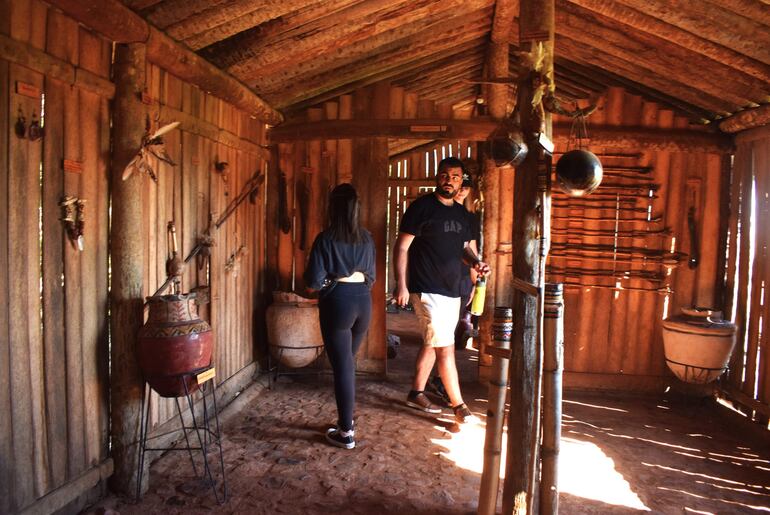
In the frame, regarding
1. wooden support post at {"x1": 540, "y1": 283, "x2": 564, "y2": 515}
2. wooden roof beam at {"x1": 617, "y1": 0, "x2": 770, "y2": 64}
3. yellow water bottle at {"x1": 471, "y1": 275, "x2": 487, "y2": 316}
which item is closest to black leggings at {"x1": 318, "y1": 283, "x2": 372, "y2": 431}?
yellow water bottle at {"x1": 471, "y1": 275, "x2": 487, "y2": 316}

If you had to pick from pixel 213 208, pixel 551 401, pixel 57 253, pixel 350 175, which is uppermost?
pixel 350 175

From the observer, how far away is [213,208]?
4695 millimetres

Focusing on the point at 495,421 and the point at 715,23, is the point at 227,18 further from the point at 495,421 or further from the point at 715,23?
the point at 715,23

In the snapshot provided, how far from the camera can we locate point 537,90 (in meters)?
2.97

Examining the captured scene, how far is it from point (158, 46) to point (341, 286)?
207 cm

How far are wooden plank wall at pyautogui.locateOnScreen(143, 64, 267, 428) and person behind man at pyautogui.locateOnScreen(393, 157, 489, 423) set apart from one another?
5.34 ft

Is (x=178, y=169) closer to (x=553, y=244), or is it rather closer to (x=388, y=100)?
A: (x=388, y=100)

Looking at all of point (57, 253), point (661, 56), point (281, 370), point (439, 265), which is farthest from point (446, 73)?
point (57, 253)

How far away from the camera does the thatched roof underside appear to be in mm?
3807

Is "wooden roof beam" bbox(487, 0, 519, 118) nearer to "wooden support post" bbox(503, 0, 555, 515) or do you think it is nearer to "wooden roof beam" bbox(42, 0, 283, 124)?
"wooden roof beam" bbox(42, 0, 283, 124)

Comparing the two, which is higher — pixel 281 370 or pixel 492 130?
pixel 492 130

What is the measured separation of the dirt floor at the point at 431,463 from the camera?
134 inches

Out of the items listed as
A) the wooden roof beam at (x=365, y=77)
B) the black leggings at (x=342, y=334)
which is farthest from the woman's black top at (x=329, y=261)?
the wooden roof beam at (x=365, y=77)

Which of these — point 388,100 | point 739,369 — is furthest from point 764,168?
point 388,100
